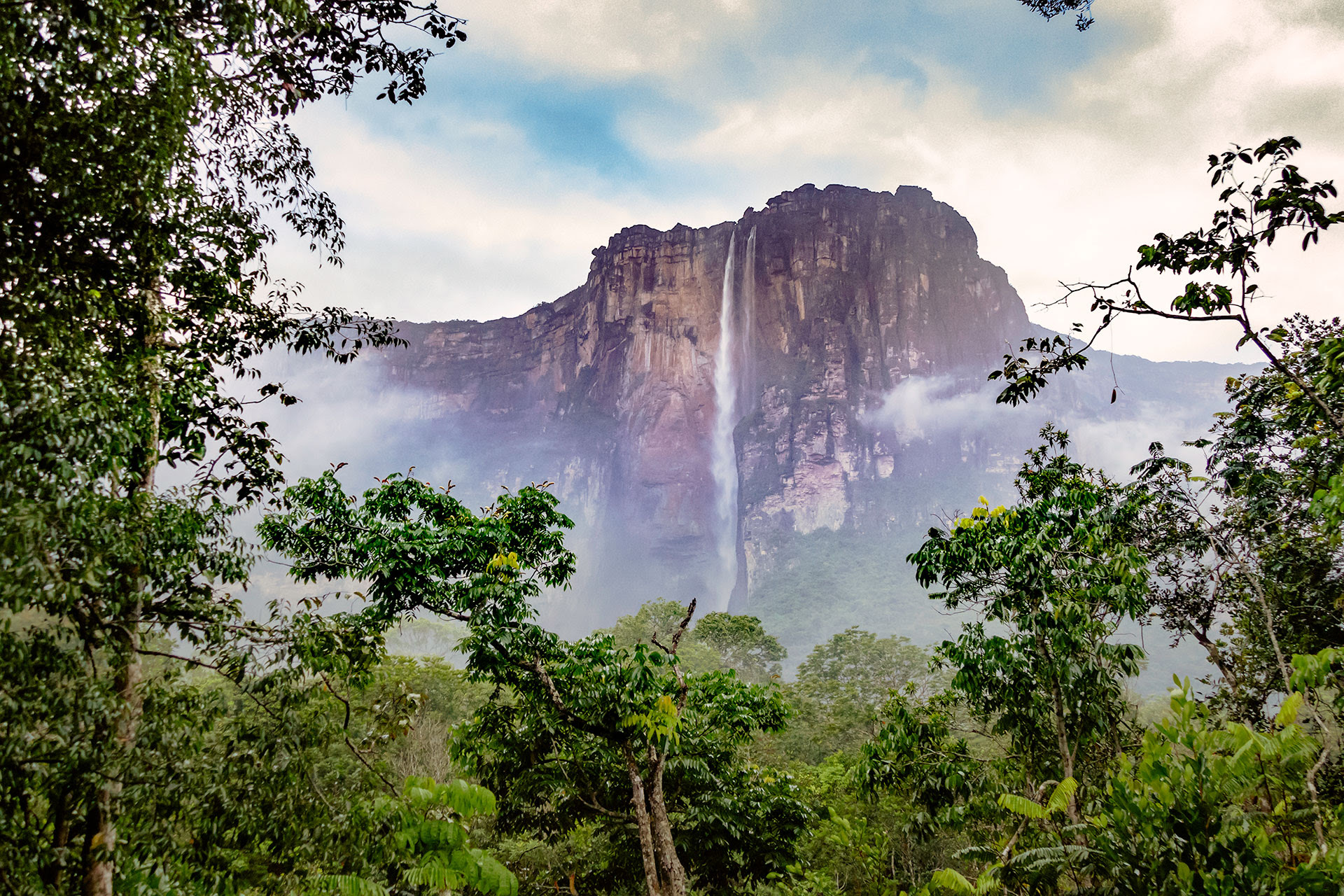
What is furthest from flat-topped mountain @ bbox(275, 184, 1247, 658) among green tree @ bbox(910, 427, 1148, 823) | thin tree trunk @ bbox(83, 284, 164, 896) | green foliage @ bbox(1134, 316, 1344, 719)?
thin tree trunk @ bbox(83, 284, 164, 896)

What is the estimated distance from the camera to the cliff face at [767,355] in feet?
312

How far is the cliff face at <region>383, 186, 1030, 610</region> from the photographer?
3748 inches

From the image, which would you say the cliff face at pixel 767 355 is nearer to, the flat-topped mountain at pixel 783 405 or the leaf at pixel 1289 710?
the flat-topped mountain at pixel 783 405

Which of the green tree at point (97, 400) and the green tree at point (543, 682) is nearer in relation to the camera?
the green tree at point (97, 400)

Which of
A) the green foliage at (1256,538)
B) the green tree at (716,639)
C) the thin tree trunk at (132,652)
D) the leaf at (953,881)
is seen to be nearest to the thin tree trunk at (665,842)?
the leaf at (953,881)

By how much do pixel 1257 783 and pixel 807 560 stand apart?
89.6 metres

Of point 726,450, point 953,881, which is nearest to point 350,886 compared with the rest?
point 953,881

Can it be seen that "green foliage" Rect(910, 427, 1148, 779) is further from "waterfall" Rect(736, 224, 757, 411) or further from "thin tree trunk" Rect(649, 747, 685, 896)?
"waterfall" Rect(736, 224, 757, 411)

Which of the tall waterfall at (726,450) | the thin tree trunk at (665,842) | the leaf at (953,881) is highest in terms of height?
the tall waterfall at (726,450)

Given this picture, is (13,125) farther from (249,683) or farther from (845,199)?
(845,199)

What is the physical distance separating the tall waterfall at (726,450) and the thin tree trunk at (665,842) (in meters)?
93.0

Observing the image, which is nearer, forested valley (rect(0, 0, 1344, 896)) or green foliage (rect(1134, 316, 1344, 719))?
forested valley (rect(0, 0, 1344, 896))

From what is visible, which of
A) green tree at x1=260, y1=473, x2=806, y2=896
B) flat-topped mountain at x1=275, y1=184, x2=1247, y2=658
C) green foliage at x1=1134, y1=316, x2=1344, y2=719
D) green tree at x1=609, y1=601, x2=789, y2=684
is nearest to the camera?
green tree at x1=260, y1=473, x2=806, y2=896

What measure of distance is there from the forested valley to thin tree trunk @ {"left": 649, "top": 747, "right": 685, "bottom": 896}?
0.13 feet
